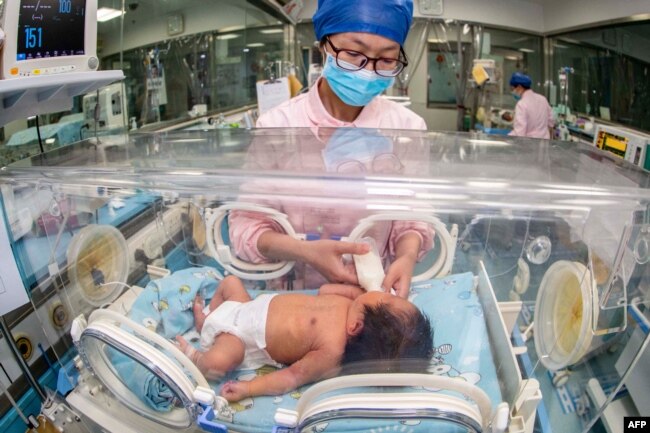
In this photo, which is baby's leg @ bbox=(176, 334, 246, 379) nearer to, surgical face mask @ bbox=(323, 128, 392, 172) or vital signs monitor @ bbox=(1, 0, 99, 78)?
surgical face mask @ bbox=(323, 128, 392, 172)

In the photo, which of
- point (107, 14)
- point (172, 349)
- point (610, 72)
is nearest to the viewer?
point (172, 349)

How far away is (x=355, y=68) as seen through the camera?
4.02ft

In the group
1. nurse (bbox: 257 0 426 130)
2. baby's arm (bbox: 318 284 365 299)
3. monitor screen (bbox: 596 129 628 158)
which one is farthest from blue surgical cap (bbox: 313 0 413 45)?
monitor screen (bbox: 596 129 628 158)

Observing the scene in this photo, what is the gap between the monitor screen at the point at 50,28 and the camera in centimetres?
91

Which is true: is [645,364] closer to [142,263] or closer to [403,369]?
[403,369]

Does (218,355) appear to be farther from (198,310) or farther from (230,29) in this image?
(230,29)

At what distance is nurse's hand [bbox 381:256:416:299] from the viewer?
939 mm

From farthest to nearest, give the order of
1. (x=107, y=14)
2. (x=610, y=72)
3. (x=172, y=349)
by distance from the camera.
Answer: (x=610, y=72), (x=107, y=14), (x=172, y=349)

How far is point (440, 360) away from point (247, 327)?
45cm

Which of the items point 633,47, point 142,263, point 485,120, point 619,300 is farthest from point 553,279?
point 485,120

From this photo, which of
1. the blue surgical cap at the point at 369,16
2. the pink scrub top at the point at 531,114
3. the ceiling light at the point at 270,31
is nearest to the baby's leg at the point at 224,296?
the blue surgical cap at the point at 369,16

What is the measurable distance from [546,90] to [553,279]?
21.4ft

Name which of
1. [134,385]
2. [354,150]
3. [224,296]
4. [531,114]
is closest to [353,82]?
[354,150]

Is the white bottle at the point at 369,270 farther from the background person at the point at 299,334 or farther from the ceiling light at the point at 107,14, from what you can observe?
the ceiling light at the point at 107,14
